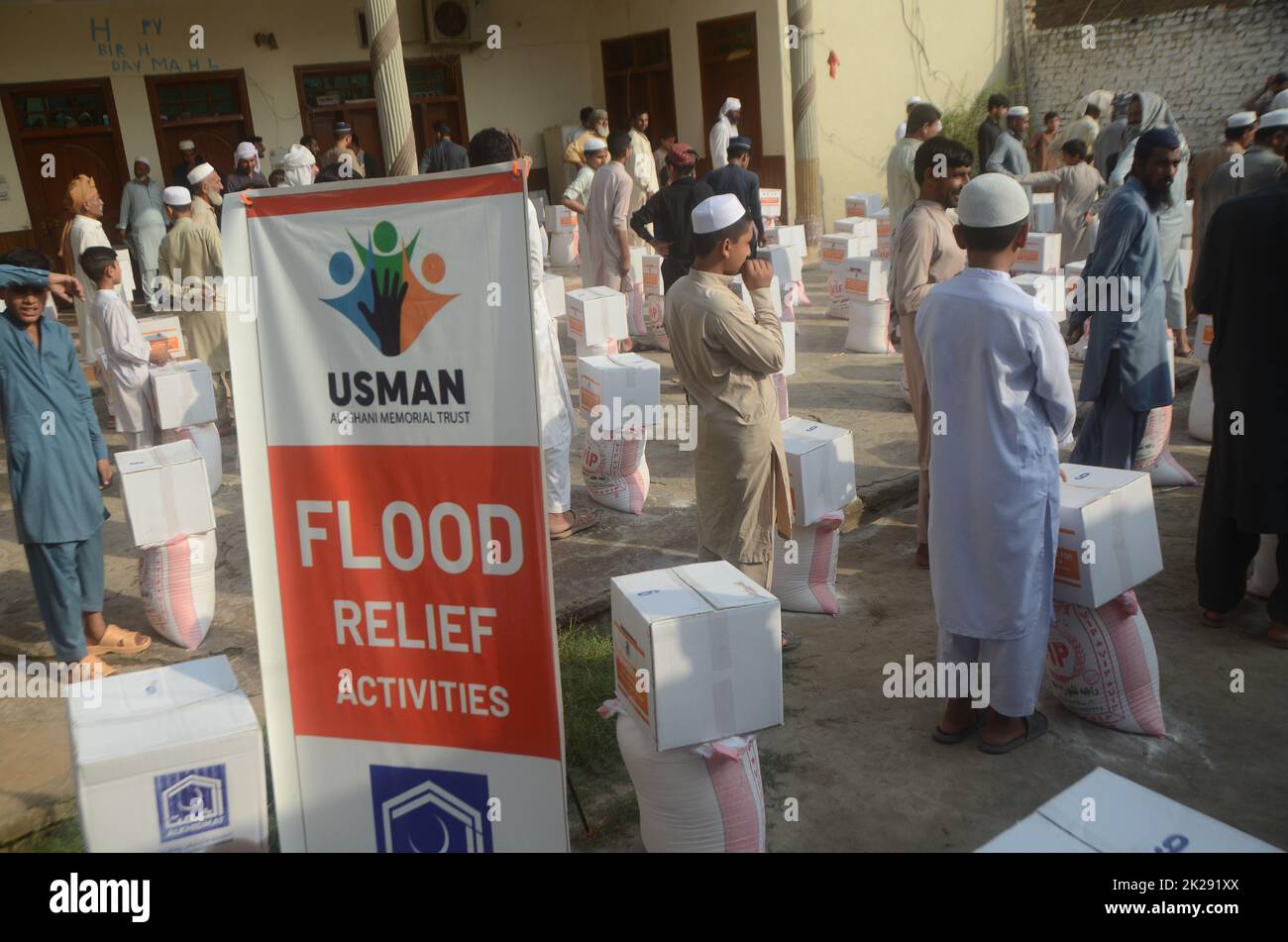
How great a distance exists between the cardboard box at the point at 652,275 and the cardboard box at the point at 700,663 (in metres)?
6.29

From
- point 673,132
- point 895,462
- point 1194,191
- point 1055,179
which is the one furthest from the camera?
point 673,132

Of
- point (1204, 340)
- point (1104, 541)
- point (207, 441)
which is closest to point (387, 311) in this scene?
point (1104, 541)

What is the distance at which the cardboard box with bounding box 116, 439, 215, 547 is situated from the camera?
184 inches

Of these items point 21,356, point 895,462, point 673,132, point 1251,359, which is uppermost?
point 673,132

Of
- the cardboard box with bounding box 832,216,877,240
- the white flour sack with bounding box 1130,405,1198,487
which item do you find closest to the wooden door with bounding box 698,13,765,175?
the cardboard box with bounding box 832,216,877,240

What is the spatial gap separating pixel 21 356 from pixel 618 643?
8.99ft

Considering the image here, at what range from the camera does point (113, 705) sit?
2.88 meters

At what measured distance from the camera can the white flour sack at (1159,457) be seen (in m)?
5.84

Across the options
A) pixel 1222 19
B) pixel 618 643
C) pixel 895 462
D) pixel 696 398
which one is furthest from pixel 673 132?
pixel 618 643

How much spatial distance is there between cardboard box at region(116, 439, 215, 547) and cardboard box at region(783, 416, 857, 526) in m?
2.56

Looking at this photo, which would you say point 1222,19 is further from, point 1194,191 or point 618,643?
point 618,643

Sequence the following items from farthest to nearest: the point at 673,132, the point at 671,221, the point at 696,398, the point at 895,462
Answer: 1. the point at 673,132
2. the point at 671,221
3. the point at 895,462
4. the point at 696,398

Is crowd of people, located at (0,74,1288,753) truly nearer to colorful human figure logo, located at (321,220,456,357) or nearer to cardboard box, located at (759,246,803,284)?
colorful human figure logo, located at (321,220,456,357)

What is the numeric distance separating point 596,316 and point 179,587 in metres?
3.54
